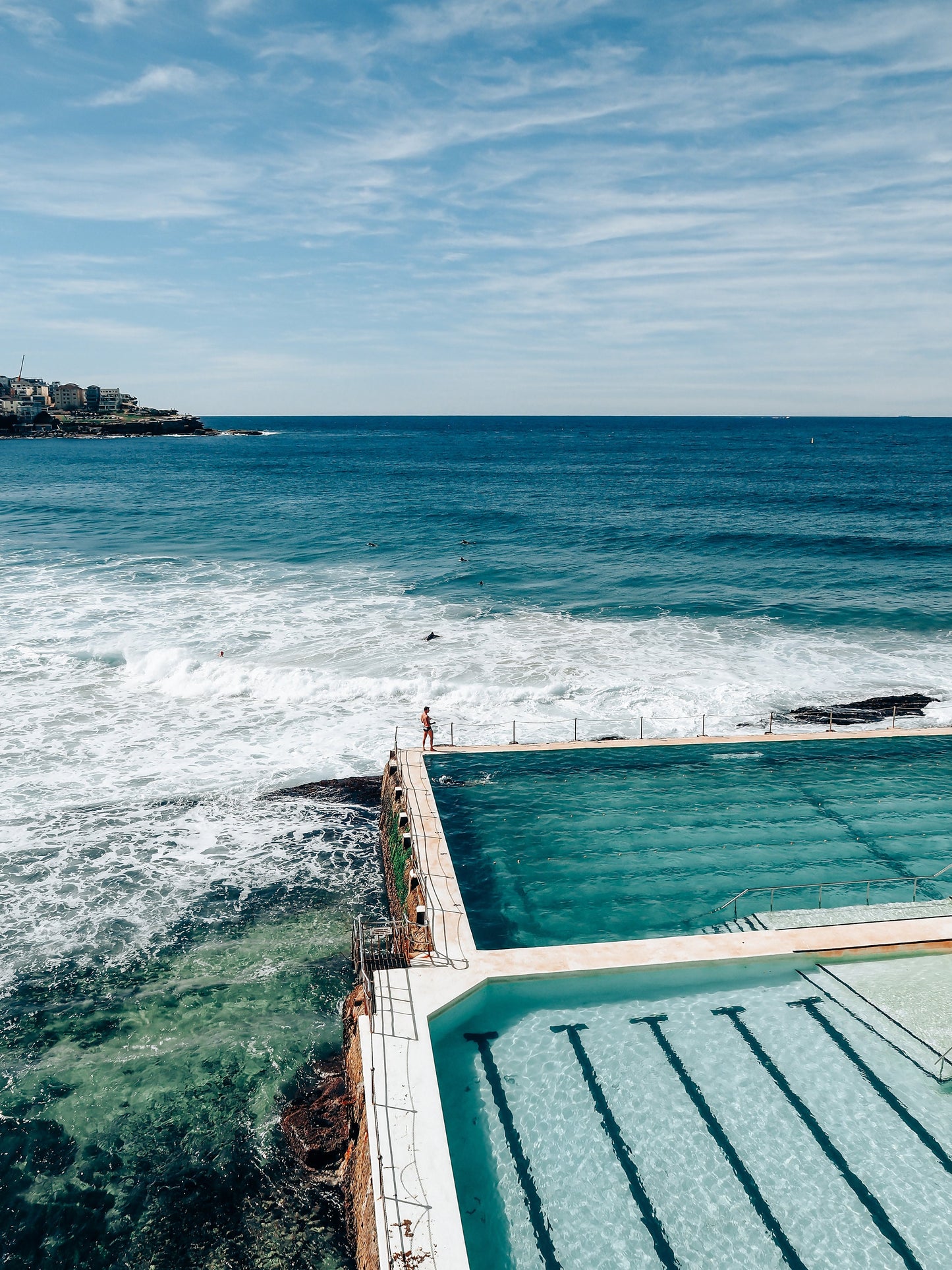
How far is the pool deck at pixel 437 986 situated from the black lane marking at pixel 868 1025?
0.47 m

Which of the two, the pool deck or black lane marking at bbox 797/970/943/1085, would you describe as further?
black lane marking at bbox 797/970/943/1085

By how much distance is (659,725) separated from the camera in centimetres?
2319

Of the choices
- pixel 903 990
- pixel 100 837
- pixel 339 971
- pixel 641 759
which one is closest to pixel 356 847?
pixel 339 971

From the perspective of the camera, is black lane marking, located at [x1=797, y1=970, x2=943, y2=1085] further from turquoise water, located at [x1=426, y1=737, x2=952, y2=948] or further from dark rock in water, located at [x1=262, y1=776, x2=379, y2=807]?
dark rock in water, located at [x1=262, y1=776, x2=379, y2=807]

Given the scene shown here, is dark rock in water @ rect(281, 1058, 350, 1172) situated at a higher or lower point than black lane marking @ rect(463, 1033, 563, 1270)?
lower

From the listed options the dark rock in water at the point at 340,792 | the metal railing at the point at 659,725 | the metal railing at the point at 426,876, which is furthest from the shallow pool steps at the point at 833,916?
the dark rock in water at the point at 340,792

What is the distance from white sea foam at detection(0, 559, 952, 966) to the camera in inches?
650

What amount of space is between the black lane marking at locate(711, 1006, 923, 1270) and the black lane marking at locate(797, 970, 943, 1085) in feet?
3.99

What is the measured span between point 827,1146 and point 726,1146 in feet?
3.72

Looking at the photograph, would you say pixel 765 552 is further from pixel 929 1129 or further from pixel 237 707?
pixel 929 1129

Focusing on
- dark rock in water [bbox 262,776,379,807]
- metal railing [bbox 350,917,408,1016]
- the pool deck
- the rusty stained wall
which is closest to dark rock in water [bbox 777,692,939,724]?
the pool deck

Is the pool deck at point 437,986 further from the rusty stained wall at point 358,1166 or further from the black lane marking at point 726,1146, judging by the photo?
the black lane marking at point 726,1146

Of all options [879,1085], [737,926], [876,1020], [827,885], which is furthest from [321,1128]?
[827,885]

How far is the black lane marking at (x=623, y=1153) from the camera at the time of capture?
8039 mm
